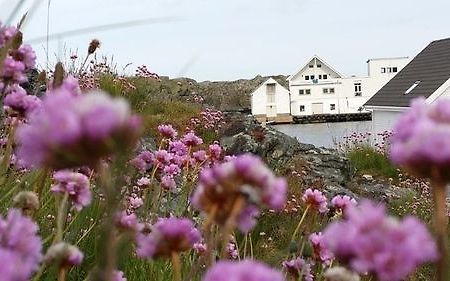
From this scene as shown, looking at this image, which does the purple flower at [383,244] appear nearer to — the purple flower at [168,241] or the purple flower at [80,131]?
the purple flower at [80,131]

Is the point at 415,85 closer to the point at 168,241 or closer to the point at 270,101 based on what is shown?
the point at 168,241

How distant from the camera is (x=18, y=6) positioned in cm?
141

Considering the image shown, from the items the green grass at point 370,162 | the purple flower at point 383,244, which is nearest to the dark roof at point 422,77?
the green grass at point 370,162

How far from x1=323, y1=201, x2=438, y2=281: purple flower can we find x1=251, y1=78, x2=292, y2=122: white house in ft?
161

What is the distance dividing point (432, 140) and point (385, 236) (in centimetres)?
13

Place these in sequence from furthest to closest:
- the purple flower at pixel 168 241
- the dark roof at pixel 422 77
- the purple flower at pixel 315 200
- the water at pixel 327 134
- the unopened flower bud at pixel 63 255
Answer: the water at pixel 327 134 → the dark roof at pixel 422 77 → the purple flower at pixel 315 200 → the unopened flower bud at pixel 63 255 → the purple flower at pixel 168 241

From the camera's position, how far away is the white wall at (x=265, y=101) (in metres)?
50.4

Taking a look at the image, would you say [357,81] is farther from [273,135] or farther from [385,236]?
[385,236]

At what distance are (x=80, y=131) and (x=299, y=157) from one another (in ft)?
36.5

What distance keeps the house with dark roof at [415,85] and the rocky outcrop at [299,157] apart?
1072cm

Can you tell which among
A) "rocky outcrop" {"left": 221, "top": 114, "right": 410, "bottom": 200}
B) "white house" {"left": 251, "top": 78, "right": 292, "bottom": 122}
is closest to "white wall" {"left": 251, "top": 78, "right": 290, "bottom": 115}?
"white house" {"left": 251, "top": 78, "right": 292, "bottom": 122}

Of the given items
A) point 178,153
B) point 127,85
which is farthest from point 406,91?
point 178,153

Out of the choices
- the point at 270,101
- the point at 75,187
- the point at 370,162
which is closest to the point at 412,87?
the point at 370,162

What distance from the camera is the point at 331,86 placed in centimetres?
4981
